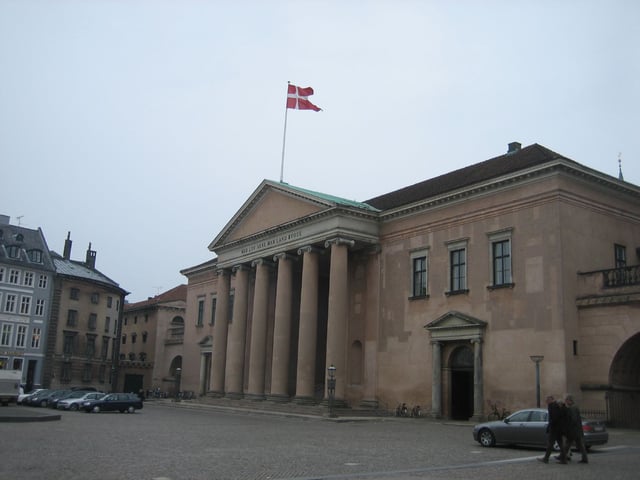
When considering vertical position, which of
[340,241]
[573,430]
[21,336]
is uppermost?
[340,241]

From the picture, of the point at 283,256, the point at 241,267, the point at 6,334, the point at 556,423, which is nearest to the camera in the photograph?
the point at 556,423

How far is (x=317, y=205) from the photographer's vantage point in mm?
46844

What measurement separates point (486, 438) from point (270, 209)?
31.6 m

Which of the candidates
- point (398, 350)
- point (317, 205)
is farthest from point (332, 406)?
point (317, 205)

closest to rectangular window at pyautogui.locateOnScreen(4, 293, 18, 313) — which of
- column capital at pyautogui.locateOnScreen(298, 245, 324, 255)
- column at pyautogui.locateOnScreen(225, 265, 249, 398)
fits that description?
column at pyautogui.locateOnScreen(225, 265, 249, 398)

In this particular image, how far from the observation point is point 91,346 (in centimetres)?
7900

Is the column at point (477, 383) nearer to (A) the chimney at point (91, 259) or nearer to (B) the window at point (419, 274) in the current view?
(B) the window at point (419, 274)

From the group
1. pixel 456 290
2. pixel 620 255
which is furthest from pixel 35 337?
pixel 620 255

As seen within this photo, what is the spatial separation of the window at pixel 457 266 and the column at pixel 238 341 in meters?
18.8

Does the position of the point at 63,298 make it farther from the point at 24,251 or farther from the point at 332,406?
the point at 332,406

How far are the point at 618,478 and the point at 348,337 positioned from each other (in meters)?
32.2

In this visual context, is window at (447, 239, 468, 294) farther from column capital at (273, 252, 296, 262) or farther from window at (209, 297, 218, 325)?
window at (209, 297, 218, 325)

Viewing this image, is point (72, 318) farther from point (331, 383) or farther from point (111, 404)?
point (331, 383)

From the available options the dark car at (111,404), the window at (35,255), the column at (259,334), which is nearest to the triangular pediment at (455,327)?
the column at (259,334)
